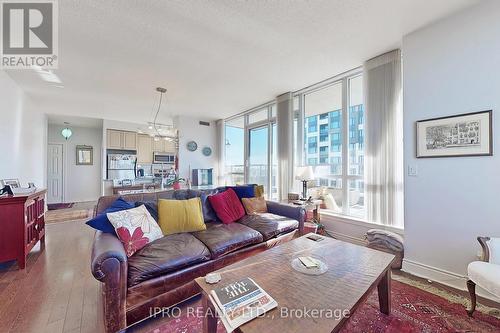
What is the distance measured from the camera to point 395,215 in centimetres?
258

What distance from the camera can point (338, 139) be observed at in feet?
11.1

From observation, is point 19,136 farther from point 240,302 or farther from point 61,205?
point 240,302

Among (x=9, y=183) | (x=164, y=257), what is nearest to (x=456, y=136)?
(x=164, y=257)

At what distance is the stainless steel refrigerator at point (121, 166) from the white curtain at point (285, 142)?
15.4ft

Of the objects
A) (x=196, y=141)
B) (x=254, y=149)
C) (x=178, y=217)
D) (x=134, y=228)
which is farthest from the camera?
(x=196, y=141)

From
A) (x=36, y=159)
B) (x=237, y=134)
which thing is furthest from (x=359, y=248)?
(x=36, y=159)

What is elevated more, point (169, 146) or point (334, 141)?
point (169, 146)

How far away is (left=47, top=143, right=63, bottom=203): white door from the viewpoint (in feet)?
20.6

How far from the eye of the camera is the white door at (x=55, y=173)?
627 cm

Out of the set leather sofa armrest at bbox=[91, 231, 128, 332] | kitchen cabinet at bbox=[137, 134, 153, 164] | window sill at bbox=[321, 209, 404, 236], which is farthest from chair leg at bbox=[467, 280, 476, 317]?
kitchen cabinet at bbox=[137, 134, 153, 164]

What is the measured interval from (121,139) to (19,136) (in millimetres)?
2608

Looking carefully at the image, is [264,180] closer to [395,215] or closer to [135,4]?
[395,215]

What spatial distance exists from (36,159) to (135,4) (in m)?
4.86

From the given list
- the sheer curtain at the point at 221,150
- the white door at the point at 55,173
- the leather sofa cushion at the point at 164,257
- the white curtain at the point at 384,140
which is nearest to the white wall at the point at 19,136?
the white door at the point at 55,173
